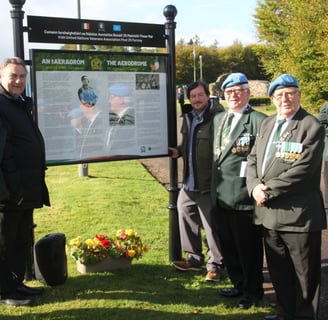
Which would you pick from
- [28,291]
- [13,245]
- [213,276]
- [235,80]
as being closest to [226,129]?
[235,80]

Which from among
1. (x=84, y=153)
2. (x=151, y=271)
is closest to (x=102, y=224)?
(x=151, y=271)

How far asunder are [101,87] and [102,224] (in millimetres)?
2718

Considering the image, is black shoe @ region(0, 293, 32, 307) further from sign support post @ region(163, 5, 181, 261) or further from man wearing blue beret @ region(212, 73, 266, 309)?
man wearing blue beret @ region(212, 73, 266, 309)

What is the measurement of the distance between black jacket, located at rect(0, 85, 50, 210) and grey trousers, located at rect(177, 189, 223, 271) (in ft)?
4.98

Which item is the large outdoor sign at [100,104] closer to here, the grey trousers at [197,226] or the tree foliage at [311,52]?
the grey trousers at [197,226]

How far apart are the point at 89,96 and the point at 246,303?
2.41 meters

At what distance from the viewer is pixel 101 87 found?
4.68 meters

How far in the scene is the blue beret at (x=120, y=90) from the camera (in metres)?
4.74

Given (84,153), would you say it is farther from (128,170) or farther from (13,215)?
(128,170)

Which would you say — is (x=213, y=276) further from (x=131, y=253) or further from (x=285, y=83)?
(x=285, y=83)

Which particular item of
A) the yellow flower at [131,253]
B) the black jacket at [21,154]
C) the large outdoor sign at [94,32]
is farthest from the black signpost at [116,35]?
the black jacket at [21,154]

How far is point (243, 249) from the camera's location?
401cm

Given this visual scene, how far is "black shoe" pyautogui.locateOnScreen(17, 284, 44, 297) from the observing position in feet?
14.2

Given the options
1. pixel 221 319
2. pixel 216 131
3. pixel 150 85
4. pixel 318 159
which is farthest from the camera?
pixel 150 85
